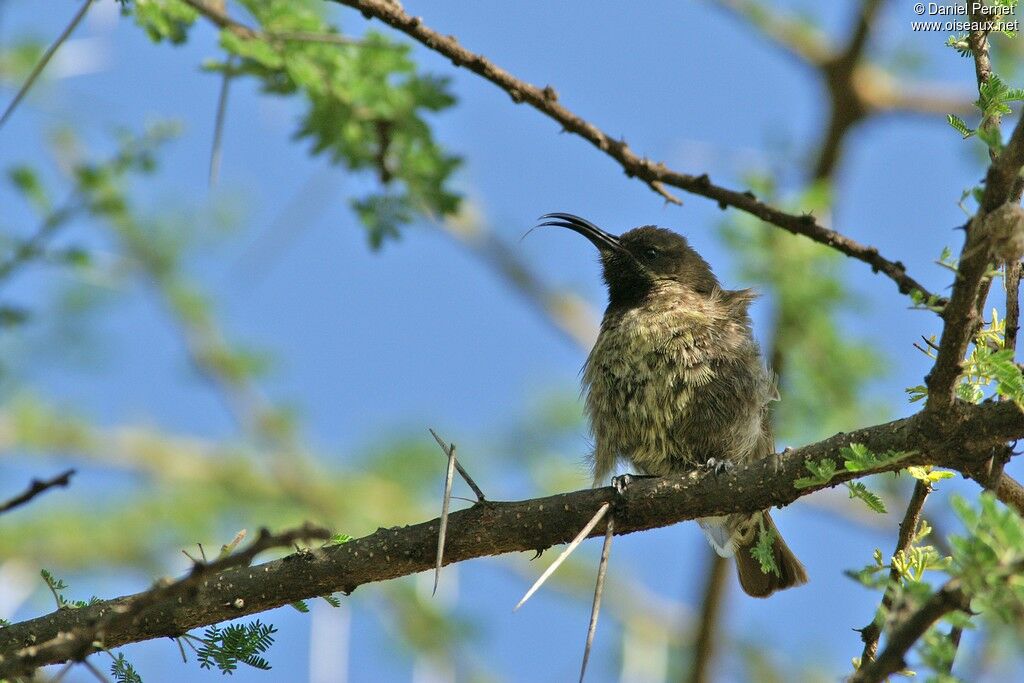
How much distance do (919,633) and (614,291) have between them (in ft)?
13.4

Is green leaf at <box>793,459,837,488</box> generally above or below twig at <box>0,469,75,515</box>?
above

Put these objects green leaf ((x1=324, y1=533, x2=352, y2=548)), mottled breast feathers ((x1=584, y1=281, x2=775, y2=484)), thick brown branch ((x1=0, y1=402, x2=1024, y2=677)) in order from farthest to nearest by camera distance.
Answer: mottled breast feathers ((x1=584, y1=281, x2=775, y2=484)) → green leaf ((x1=324, y1=533, x2=352, y2=548)) → thick brown branch ((x1=0, y1=402, x2=1024, y2=677))

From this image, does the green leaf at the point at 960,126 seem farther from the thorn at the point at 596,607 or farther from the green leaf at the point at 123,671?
the green leaf at the point at 123,671

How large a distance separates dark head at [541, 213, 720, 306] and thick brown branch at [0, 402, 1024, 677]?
2406 mm

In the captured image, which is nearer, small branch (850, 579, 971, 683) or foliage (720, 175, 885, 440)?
small branch (850, 579, 971, 683)

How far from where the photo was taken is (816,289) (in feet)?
21.9

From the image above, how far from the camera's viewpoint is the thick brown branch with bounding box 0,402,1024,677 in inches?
118

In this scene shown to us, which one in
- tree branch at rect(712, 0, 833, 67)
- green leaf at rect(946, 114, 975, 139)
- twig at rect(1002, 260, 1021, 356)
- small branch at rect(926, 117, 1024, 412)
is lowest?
small branch at rect(926, 117, 1024, 412)

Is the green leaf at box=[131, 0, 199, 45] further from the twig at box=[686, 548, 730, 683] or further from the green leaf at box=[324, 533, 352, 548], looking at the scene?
the twig at box=[686, 548, 730, 683]

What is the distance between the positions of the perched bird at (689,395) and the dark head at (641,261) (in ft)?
0.39

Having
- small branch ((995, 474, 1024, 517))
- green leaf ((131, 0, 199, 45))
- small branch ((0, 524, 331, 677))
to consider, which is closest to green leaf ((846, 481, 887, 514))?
small branch ((995, 474, 1024, 517))

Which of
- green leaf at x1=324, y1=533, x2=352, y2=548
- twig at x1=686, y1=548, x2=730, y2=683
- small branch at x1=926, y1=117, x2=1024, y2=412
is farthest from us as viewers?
twig at x1=686, y1=548, x2=730, y2=683

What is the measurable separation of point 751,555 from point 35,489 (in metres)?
3.62

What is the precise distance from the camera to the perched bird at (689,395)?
4969mm
